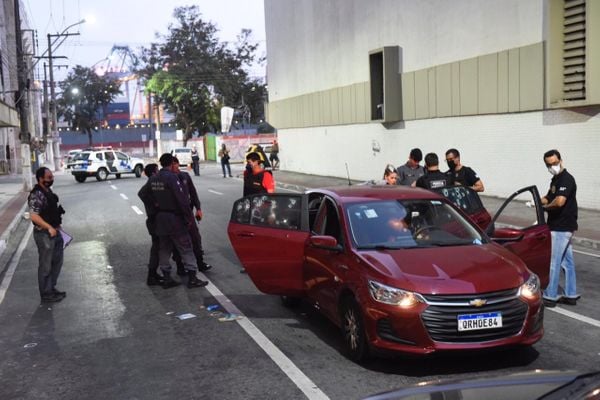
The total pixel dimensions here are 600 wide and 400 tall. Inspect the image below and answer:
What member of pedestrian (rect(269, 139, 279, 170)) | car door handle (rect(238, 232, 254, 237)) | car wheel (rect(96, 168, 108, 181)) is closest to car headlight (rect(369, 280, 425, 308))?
car door handle (rect(238, 232, 254, 237))

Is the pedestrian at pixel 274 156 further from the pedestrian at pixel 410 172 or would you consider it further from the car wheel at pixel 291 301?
the car wheel at pixel 291 301

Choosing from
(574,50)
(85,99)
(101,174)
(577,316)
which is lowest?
(577,316)

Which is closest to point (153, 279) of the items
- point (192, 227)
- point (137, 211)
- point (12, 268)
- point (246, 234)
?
point (192, 227)

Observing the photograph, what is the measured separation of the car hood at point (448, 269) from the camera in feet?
17.2

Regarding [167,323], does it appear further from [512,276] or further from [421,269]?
[512,276]

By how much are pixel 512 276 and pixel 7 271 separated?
923cm

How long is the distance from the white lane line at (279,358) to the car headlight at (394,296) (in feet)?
2.98

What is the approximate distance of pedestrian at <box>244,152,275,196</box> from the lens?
9.92 m

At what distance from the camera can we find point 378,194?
271 inches

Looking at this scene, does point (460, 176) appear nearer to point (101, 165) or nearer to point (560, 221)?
point (560, 221)

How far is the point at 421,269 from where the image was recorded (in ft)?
17.9

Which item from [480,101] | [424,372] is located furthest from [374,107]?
[424,372]

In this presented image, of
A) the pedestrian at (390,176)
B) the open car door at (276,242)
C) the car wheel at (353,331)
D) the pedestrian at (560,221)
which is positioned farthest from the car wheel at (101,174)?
the car wheel at (353,331)

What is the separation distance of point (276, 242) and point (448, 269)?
2.19m
